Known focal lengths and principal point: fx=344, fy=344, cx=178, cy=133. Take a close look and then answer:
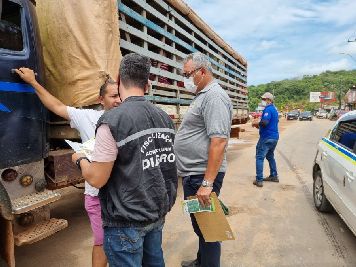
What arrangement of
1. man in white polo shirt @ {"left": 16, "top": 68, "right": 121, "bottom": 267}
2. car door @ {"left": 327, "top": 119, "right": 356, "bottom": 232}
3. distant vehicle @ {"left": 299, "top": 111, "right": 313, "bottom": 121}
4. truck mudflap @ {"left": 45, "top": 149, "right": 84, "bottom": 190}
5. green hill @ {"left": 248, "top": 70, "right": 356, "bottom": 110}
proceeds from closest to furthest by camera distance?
man in white polo shirt @ {"left": 16, "top": 68, "right": 121, "bottom": 267}, truck mudflap @ {"left": 45, "top": 149, "right": 84, "bottom": 190}, car door @ {"left": 327, "top": 119, "right": 356, "bottom": 232}, distant vehicle @ {"left": 299, "top": 111, "right": 313, "bottom": 121}, green hill @ {"left": 248, "top": 70, "right": 356, "bottom": 110}

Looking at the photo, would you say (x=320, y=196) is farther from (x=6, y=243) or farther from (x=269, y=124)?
(x=6, y=243)

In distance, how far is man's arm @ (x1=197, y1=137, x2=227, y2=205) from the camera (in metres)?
2.63

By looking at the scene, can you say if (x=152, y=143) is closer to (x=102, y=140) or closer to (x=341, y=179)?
(x=102, y=140)

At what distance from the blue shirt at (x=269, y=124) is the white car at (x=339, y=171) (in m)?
1.37

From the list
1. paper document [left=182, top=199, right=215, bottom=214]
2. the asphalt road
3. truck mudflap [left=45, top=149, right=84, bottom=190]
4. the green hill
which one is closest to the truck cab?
truck mudflap [left=45, top=149, right=84, bottom=190]

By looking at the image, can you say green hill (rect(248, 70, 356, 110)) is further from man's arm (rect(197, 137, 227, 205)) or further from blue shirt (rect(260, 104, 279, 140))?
man's arm (rect(197, 137, 227, 205))

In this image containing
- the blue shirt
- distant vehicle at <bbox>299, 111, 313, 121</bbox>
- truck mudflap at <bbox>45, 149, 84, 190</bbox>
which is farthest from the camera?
distant vehicle at <bbox>299, 111, 313, 121</bbox>

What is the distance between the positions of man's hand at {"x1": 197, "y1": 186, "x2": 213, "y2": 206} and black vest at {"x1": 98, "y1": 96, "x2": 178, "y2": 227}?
2.79 feet

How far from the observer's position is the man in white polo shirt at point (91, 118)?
278 cm

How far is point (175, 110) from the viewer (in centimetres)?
566

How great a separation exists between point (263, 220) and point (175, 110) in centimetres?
219

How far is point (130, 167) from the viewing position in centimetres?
173

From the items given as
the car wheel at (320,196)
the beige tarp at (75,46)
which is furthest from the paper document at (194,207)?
the car wheel at (320,196)

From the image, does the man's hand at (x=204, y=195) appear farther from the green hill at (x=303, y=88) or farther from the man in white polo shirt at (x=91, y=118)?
the green hill at (x=303, y=88)
